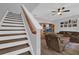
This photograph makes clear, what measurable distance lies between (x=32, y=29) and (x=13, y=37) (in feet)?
1.57

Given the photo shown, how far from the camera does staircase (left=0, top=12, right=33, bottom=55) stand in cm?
262

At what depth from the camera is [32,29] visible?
2.60 metres

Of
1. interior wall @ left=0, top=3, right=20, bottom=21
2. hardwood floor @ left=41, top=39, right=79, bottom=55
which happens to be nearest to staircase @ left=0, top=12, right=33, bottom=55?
interior wall @ left=0, top=3, right=20, bottom=21

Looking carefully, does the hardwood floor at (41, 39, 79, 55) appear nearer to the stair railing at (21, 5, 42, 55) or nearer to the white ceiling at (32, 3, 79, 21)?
the stair railing at (21, 5, 42, 55)

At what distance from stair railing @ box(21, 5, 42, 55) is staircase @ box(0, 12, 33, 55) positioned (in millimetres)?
100

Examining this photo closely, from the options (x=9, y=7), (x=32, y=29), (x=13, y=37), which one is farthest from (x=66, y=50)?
(x=9, y=7)

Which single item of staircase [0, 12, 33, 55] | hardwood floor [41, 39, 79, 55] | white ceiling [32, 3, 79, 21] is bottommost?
hardwood floor [41, 39, 79, 55]

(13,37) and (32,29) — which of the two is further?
(13,37)

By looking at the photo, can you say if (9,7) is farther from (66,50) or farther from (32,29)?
(66,50)

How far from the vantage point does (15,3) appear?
270 cm

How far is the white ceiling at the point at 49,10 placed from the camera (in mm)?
2650

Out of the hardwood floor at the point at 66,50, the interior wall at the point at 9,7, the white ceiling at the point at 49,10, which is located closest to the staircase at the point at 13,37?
the interior wall at the point at 9,7
